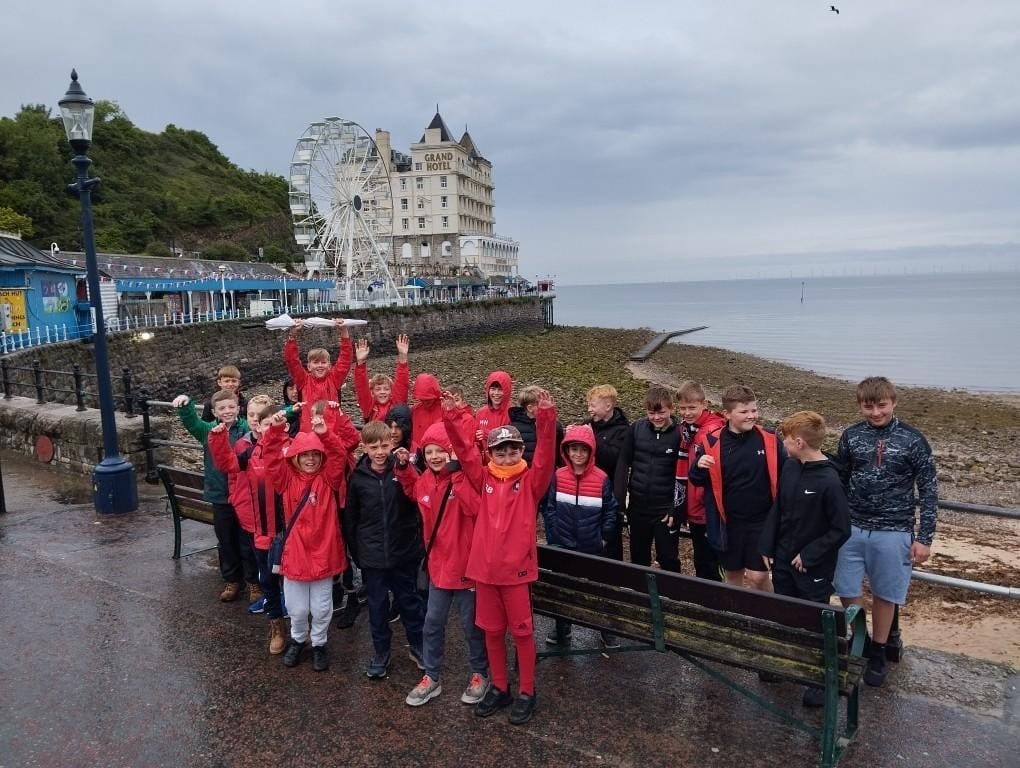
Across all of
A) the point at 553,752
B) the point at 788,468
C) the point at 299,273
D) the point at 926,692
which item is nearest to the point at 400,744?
the point at 553,752

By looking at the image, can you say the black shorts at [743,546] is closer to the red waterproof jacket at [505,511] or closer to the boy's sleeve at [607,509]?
the boy's sleeve at [607,509]

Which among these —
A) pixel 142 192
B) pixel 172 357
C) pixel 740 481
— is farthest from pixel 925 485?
pixel 142 192

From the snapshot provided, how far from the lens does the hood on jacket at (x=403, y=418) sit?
557cm

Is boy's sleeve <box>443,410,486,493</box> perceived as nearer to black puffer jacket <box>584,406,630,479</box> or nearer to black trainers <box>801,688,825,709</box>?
black puffer jacket <box>584,406,630,479</box>

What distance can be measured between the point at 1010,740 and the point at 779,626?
4.21 ft

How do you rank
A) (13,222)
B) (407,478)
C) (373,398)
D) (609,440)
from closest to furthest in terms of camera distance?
(407,478) → (609,440) → (373,398) → (13,222)

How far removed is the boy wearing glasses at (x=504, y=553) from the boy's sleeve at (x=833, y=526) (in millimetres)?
1447

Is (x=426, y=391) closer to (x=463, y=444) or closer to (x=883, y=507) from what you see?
(x=463, y=444)

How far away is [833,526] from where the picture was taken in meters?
3.57

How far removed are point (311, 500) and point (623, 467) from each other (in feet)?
6.49

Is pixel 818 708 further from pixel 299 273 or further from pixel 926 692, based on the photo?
pixel 299 273

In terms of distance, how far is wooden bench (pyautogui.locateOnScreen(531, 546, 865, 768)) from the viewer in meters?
3.11

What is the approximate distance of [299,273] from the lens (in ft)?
195

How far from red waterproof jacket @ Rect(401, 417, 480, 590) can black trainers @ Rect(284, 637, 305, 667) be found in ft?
3.36
